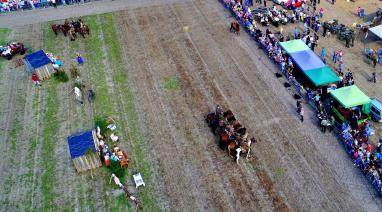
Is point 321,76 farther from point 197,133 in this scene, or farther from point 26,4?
point 26,4

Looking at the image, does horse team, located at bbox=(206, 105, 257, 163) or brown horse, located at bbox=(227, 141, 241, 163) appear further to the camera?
horse team, located at bbox=(206, 105, 257, 163)

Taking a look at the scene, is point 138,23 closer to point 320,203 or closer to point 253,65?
point 253,65

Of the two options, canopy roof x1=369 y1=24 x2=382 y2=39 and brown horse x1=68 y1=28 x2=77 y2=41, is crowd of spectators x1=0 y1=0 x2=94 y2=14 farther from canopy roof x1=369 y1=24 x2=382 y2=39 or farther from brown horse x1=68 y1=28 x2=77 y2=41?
canopy roof x1=369 y1=24 x2=382 y2=39

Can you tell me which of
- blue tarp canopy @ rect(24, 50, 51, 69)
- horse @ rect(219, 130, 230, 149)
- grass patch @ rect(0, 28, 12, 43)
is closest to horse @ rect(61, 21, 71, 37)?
grass patch @ rect(0, 28, 12, 43)

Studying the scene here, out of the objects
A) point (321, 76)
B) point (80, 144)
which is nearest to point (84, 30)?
point (80, 144)

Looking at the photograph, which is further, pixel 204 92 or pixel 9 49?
pixel 9 49

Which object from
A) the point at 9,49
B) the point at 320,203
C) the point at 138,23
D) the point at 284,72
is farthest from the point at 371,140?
the point at 9,49

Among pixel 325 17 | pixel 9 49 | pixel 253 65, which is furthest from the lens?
pixel 325 17
